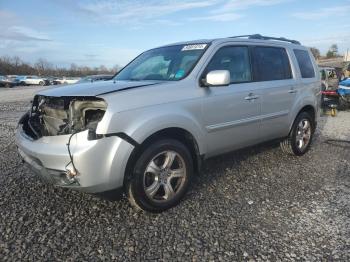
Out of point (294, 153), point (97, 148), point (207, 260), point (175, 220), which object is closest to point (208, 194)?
point (175, 220)

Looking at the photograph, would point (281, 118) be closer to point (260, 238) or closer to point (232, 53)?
point (232, 53)

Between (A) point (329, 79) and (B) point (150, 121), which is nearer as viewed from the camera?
(B) point (150, 121)

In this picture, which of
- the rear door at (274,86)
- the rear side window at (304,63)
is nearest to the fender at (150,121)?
the rear door at (274,86)

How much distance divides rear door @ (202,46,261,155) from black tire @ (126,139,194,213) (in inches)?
18.1

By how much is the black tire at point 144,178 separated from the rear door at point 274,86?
5.24 ft

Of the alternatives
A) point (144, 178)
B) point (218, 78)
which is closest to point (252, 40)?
point (218, 78)

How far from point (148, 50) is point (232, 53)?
1402mm

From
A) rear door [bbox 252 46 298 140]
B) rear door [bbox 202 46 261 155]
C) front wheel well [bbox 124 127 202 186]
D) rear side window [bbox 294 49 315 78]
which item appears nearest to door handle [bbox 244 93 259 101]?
rear door [bbox 202 46 261 155]

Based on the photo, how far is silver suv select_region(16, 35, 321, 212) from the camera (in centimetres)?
322

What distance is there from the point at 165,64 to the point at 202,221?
6.75 feet

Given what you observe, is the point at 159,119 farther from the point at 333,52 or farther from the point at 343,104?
the point at 333,52

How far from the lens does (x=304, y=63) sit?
5.98m

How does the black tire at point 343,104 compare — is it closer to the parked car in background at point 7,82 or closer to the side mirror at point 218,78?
the side mirror at point 218,78

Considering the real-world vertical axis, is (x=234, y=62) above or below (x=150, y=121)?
above
